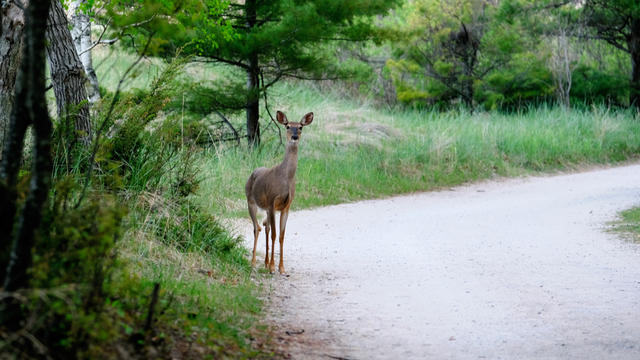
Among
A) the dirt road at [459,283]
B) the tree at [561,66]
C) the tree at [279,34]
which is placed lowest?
the dirt road at [459,283]

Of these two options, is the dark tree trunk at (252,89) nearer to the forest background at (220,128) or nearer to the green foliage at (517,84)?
the forest background at (220,128)

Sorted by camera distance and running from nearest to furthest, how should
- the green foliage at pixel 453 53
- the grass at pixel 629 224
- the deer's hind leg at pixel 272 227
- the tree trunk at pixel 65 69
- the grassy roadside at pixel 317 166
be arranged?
the grassy roadside at pixel 317 166 < the tree trunk at pixel 65 69 < the deer's hind leg at pixel 272 227 < the grass at pixel 629 224 < the green foliage at pixel 453 53

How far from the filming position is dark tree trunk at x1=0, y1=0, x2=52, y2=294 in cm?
396

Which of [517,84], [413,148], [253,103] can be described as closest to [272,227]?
[253,103]

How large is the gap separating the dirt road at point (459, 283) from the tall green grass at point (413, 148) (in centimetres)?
161

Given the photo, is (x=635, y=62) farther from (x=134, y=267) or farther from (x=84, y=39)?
(x=134, y=267)

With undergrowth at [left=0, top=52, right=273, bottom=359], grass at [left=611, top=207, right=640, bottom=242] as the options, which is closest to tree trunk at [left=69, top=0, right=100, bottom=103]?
undergrowth at [left=0, top=52, right=273, bottom=359]

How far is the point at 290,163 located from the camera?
9234mm

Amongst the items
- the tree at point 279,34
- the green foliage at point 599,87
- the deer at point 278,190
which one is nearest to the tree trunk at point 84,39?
the tree at point 279,34

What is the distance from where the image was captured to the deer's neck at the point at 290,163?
30.1 ft

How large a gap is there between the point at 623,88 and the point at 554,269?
2085 cm

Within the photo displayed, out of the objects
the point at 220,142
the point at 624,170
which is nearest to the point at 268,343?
the point at 220,142

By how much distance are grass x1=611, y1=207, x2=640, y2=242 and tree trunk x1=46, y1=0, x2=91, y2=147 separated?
7.83m

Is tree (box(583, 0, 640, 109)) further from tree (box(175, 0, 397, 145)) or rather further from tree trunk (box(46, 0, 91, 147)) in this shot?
tree trunk (box(46, 0, 91, 147))
